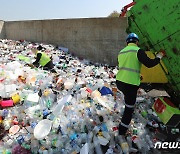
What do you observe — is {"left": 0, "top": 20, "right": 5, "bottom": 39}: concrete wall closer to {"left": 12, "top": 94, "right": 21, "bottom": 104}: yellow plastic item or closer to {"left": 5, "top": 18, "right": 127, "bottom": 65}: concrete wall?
{"left": 5, "top": 18, "right": 127, "bottom": 65}: concrete wall

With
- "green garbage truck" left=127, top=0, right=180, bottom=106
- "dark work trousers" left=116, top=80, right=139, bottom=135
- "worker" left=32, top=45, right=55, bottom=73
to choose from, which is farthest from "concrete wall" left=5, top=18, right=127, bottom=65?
"dark work trousers" left=116, top=80, right=139, bottom=135

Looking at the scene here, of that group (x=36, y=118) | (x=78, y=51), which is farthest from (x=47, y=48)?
(x=36, y=118)

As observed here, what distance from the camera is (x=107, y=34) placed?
8312 millimetres

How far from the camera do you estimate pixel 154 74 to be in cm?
430

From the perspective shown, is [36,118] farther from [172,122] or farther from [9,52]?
[9,52]

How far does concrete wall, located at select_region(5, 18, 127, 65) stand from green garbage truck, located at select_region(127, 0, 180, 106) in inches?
142

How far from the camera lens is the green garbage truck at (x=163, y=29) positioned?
3.66 metres

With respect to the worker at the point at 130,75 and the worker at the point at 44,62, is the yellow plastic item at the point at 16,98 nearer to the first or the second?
the worker at the point at 130,75

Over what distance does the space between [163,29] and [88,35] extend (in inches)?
195

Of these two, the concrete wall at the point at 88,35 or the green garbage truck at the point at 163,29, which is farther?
the concrete wall at the point at 88,35

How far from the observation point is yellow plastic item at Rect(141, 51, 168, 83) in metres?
4.12

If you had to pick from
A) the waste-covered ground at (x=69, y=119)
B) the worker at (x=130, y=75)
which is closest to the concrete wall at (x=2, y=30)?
the waste-covered ground at (x=69, y=119)

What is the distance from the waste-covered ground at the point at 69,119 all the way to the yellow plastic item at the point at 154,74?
0.41 m

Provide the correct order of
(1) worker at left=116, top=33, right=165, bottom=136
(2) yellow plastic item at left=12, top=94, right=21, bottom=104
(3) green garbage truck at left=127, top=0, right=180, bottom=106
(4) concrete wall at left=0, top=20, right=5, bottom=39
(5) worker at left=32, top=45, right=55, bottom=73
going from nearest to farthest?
(1) worker at left=116, top=33, right=165, bottom=136 < (3) green garbage truck at left=127, top=0, right=180, bottom=106 < (2) yellow plastic item at left=12, top=94, right=21, bottom=104 < (5) worker at left=32, top=45, right=55, bottom=73 < (4) concrete wall at left=0, top=20, right=5, bottom=39
